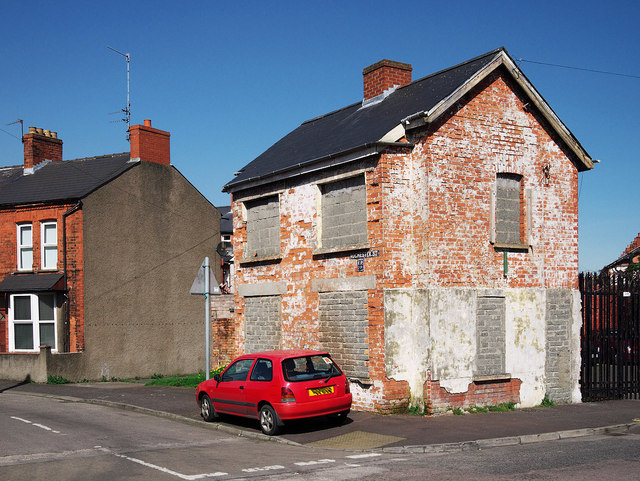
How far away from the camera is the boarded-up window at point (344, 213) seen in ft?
52.0

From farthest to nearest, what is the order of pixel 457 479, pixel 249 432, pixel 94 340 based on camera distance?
1. pixel 94 340
2. pixel 249 432
3. pixel 457 479

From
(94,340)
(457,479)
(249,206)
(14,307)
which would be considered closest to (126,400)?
(249,206)

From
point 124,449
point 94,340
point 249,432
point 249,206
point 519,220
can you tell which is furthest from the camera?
point 94,340

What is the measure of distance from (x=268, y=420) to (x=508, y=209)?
7759 mm

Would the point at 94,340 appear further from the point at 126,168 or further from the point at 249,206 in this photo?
the point at 249,206

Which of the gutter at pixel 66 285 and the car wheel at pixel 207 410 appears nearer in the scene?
the car wheel at pixel 207 410

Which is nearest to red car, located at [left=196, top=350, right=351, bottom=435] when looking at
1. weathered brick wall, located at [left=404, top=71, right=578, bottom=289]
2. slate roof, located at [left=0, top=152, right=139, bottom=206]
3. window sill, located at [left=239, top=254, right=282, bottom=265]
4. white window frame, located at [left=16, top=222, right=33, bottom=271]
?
weathered brick wall, located at [left=404, top=71, right=578, bottom=289]

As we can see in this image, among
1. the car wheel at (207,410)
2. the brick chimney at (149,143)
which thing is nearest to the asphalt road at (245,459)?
the car wheel at (207,410)

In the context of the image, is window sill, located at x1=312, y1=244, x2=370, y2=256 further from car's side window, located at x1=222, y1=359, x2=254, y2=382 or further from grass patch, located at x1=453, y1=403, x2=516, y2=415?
grass patch, located at x1=453, y1=403, x2=516, y2=415

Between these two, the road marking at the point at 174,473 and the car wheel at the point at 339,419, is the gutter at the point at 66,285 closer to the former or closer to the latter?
the car wheel at the point at 339,419

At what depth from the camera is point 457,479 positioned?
882cm

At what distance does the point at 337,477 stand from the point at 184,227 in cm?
2093

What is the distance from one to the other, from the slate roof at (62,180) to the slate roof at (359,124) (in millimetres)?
8651

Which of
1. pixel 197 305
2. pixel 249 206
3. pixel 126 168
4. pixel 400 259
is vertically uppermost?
pixel 126 168
